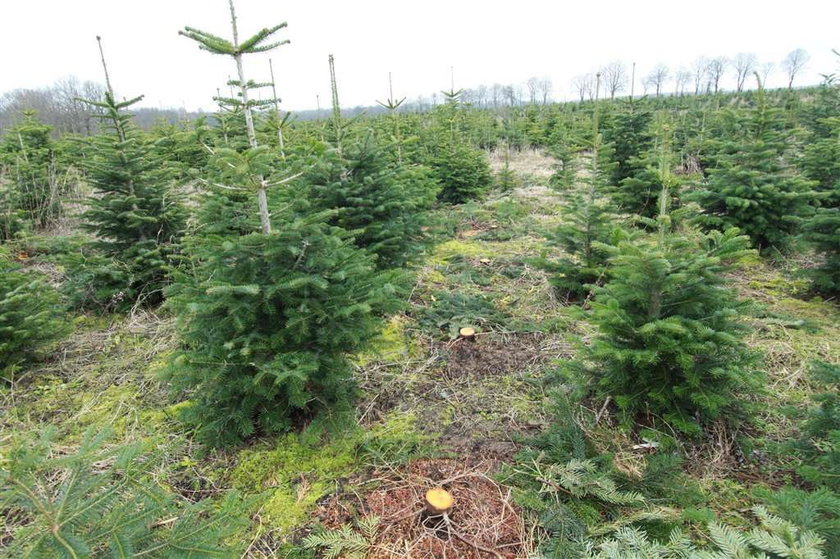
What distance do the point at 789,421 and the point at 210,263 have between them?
4.40 m

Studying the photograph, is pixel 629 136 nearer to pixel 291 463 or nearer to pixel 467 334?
pixel 467 334

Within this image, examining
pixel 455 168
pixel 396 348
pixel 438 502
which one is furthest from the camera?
pixel 455 168

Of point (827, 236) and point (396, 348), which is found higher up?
point (827, 236)

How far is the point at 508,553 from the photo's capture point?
2.33 m

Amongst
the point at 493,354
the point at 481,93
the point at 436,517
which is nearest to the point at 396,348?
the point at 493,354

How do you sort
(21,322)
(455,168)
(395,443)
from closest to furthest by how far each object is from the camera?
(395,443), (21,322), (455,168)

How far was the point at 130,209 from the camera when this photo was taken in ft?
17.4

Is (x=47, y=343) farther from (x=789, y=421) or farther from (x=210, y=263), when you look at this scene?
(x=789, y=421)

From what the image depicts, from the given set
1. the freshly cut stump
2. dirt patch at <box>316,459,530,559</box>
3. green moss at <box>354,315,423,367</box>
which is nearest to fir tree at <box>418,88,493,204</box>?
green moss at <box>354,315,423,367</box>

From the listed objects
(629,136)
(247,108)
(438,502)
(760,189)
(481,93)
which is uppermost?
(481,93)

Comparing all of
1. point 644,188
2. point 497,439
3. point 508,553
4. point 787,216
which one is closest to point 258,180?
point 497,439

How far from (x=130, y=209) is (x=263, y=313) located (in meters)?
3.39

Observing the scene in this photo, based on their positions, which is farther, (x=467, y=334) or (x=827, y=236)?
(x=827, y=236)

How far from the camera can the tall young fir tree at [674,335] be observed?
280cm
